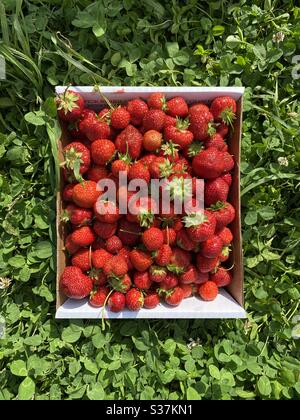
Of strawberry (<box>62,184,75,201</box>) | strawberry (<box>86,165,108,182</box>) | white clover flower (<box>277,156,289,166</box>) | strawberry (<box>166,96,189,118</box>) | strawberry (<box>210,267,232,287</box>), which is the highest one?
strawberry (<box>166,96,189,118</box>)

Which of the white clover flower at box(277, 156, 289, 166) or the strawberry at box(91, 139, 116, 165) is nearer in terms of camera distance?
the strawberry at box(91, 139, 116, 165)

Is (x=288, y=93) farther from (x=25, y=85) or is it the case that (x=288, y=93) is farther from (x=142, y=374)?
(x=142, y=374)

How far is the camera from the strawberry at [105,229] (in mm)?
1189

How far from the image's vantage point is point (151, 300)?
1.21 metres

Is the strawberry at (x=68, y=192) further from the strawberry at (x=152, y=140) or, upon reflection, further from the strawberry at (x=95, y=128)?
the strawberry at (x=152, y=140)

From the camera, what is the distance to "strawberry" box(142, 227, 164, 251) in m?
1.13

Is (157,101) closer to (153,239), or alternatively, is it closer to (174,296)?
(153,239)

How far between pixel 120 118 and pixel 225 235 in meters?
0.49

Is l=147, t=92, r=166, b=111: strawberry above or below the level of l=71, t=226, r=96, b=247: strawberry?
above

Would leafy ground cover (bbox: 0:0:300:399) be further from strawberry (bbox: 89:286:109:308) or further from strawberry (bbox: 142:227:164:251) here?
strawberry (bbox: 142:227:164:251)

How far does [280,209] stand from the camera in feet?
4.46

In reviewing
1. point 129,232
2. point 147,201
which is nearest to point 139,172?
point 147,201

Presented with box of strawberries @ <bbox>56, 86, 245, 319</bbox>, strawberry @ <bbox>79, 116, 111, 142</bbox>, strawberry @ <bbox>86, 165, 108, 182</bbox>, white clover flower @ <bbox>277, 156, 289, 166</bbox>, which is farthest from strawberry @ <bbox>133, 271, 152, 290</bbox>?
white clover flower @ <bbox>277, 156, 289, 166</bbox>
